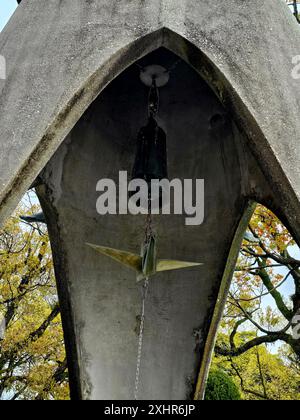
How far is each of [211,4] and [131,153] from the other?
1.87m

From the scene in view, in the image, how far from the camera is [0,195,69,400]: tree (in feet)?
32.3

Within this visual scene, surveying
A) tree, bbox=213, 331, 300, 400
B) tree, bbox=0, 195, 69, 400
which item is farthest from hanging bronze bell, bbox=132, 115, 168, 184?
tree, bbox=213, 331, 300, 400

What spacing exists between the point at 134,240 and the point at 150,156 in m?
1.04

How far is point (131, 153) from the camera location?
4660 millimetres

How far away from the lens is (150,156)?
379 centimetres

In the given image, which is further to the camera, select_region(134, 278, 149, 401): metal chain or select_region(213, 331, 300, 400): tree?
select_region(213, 331, 300, 400): tree

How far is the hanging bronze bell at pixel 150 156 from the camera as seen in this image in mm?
3723

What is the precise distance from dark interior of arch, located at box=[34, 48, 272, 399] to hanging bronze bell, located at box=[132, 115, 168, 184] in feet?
1.89

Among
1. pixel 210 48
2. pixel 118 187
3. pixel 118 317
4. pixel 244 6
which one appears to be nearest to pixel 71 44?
pixel 210 48

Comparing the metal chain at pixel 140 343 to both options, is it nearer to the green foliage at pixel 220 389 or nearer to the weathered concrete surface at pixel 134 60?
the weathered concrete surface at pixel 134 60

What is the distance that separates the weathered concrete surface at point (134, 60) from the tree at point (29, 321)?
7.53m

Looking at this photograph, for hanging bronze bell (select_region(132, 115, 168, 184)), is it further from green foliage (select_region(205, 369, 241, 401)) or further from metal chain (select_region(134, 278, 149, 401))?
green foliage (select_region(205, 369, 241, 401))

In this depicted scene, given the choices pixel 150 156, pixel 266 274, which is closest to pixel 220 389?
pixel 266 274

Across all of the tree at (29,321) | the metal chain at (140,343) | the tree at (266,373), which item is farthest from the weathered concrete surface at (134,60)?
the tree at (266,373)
